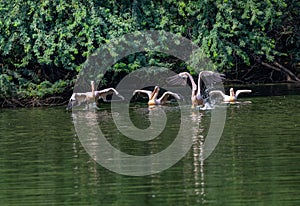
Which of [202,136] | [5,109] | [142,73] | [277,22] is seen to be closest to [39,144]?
[202,136]

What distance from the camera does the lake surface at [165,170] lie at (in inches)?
408

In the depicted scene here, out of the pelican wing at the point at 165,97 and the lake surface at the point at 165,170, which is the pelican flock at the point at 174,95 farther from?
the lake surface at the point at 165,170

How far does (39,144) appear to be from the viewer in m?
15.4

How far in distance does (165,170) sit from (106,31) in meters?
11.8

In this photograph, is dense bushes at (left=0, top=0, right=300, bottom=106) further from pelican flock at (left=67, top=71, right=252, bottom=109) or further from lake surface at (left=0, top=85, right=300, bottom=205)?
lake surface at (left=0, top=85, right=300, bottom=205)

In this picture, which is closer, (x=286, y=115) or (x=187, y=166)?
(x=187, y=166)

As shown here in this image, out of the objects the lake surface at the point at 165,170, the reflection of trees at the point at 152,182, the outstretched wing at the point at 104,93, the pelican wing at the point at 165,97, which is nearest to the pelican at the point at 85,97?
the outstretched wing at the point at 104,93

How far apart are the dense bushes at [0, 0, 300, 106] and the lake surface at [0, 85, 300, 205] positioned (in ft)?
13.3

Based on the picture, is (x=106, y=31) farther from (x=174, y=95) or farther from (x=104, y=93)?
(x=174, y=95)

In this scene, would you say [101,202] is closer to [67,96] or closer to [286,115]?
[286,115]

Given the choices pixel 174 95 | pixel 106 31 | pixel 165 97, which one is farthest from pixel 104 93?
pixel 106 31

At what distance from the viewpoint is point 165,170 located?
12.2 metres

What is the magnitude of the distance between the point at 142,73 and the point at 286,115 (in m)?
6.63

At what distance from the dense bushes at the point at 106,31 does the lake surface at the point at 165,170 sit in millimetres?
4054
